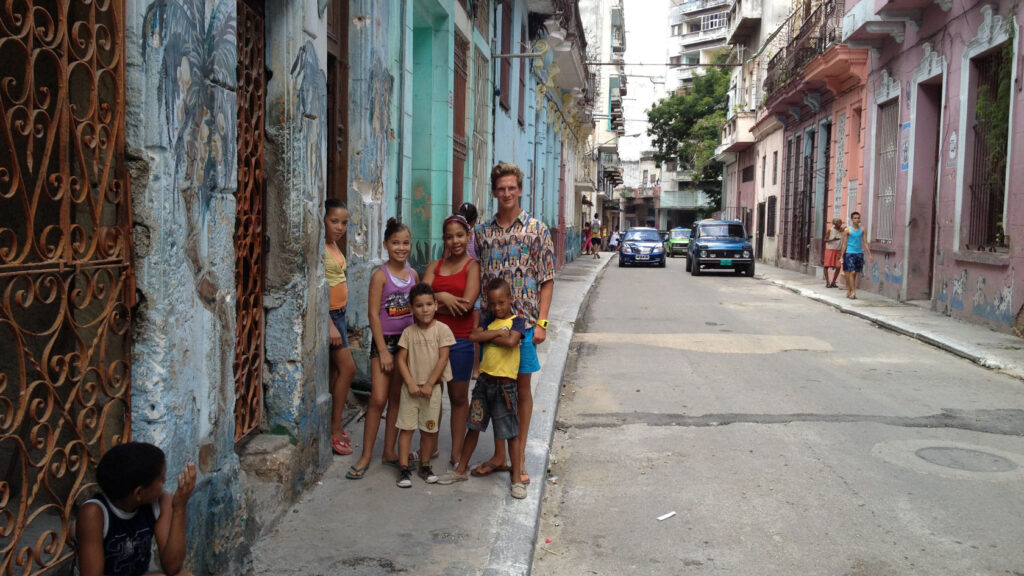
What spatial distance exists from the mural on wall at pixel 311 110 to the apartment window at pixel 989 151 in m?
10.6

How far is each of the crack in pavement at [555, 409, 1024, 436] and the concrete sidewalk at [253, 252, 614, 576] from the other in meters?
1.33

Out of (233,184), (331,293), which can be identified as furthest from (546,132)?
(233,184)

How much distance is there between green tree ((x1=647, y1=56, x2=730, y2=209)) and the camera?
52156mm

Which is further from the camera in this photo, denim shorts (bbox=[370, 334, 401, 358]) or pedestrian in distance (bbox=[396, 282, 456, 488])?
denim shorts (bbox=[370, 334, 401, 358])

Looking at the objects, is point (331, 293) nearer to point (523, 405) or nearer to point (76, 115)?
point (523, 405)

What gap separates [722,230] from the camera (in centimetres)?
2720

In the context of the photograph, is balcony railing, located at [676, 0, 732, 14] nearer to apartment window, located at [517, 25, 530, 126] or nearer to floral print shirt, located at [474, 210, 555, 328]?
apartment window, located at [517, 25, 530, 126]

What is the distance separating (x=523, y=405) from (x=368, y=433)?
0.94m

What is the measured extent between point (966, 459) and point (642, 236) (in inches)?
1090

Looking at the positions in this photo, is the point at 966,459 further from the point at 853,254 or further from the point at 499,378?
the point at 853,254

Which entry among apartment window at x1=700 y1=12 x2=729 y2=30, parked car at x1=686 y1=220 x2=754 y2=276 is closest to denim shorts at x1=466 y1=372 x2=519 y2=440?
parked car at x1=686 y1=220 x2=754 y2=276

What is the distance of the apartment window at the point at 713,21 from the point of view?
76.2 meters

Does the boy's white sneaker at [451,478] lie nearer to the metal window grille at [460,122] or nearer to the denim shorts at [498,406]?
the denim shorts at [498,406]

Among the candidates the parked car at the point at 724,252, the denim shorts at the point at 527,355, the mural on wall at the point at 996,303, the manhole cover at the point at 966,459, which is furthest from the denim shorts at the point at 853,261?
the denim shorts at the point at 527,355
